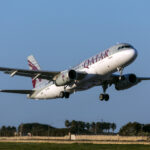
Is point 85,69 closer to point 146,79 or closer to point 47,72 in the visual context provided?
point 47,72

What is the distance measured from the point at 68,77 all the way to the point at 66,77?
35 cm

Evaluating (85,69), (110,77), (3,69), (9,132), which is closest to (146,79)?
(110,77)

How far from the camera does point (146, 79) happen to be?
72812 millimetres

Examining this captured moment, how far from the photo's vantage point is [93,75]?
204 ft

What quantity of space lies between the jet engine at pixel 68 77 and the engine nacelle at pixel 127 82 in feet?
22.4

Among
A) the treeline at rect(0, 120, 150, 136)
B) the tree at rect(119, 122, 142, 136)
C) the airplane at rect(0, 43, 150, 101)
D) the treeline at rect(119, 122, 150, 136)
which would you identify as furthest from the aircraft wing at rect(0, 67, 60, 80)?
the tree at rect(119, 122, 142, 136)

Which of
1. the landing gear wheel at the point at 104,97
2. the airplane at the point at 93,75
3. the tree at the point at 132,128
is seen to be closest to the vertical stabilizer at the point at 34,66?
the airplane at the point at 93,75

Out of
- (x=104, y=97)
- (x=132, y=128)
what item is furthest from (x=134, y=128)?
(x=104, y=97)

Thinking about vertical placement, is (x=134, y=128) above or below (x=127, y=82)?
below

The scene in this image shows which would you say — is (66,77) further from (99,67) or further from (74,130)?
(74,130)

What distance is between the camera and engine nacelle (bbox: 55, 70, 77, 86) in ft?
210

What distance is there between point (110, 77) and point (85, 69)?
4.47 meters

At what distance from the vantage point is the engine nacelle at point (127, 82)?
67562 millimetres
